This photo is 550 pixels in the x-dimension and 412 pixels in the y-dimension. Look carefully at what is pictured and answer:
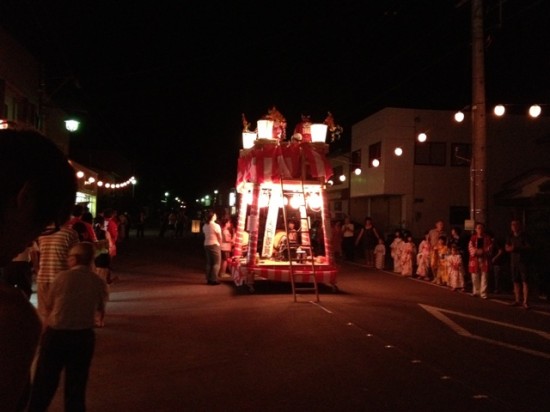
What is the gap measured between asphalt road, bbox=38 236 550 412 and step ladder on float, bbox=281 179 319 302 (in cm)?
50

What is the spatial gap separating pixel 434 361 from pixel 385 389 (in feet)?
5.36

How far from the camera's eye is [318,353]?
27.2ft

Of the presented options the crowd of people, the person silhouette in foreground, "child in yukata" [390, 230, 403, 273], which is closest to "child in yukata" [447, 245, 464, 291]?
the crowd of people

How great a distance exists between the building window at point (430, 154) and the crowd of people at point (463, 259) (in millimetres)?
9645

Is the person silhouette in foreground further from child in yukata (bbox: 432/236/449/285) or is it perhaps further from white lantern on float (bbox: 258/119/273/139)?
child in yukata (bbox: 432/236/449/285)

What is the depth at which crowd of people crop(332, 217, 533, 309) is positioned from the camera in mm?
13484

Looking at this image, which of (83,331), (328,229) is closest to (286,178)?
(328,229)

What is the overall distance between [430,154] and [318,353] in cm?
2414

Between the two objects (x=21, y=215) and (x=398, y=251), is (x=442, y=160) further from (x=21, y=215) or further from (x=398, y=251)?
(x=21, y=215)

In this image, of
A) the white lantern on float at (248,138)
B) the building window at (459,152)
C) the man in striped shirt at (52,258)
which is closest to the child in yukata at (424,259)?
the white lantern on float at (248,138)

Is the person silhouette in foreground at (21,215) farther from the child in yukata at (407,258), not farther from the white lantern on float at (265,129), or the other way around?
the child in yukata at (407,258)

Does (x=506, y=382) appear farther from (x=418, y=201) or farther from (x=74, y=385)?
(x=418, y=201)

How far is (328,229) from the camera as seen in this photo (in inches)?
597

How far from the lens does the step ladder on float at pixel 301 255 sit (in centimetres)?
1398
